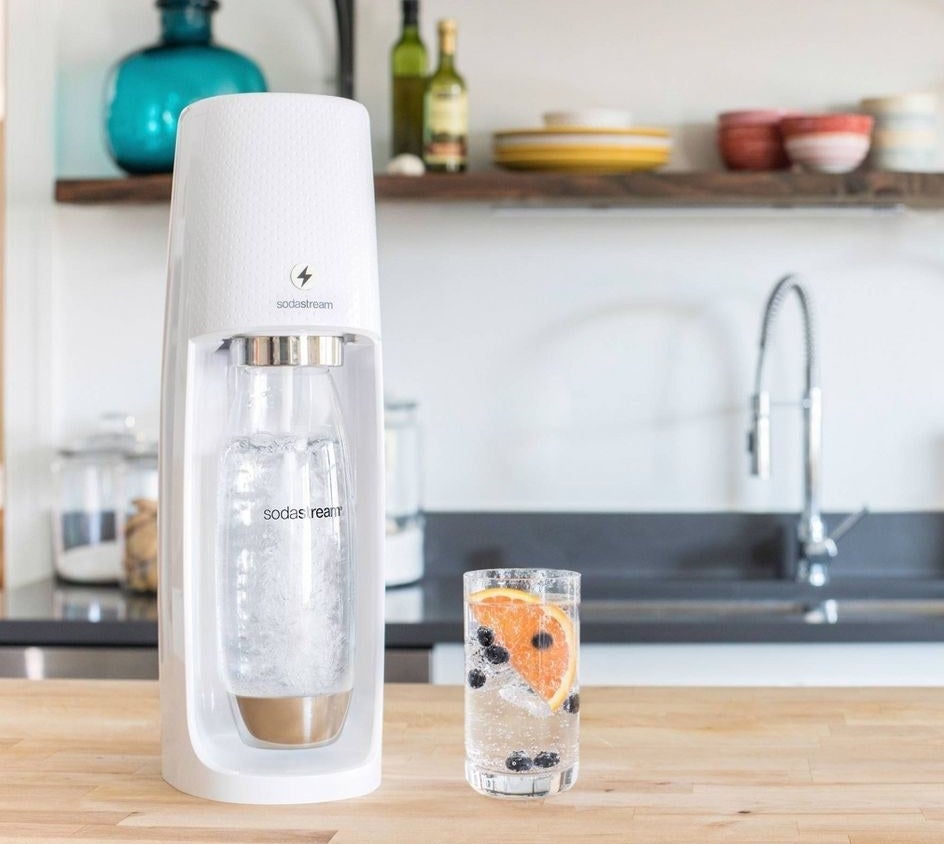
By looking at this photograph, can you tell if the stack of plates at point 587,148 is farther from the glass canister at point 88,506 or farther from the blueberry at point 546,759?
the blueberry at point 546,759

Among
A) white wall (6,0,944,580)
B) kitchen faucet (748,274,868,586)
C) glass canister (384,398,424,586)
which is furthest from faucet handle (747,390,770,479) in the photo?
glass canister (384,398,424,586)

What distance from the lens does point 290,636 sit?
0.94 meters

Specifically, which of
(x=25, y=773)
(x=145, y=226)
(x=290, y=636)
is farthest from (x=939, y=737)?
(x=145, y=226)

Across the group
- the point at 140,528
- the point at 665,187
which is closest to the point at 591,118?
the point at 665,187

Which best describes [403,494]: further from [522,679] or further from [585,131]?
[522,679]

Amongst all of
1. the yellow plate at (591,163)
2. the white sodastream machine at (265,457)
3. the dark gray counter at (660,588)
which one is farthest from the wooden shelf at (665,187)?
the white sodastream machine at (265,457)

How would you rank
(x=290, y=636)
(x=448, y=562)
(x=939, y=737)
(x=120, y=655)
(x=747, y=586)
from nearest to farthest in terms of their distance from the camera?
(x=290, y=636)
(x=939, y=737)
(x=120, y=655)
(x=747, y=586)
(x=448, y=562)

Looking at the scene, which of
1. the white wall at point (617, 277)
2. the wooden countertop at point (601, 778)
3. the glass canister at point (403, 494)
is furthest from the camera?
the white wall at point (617, 277)

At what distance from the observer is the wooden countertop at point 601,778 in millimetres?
854

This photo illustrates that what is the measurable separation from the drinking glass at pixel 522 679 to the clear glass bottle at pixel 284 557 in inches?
4.3

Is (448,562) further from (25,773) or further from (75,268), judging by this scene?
(25,773)

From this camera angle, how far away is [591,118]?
92.6 inches

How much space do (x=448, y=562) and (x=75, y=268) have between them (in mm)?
923

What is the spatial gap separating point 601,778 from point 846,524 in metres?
1.75
